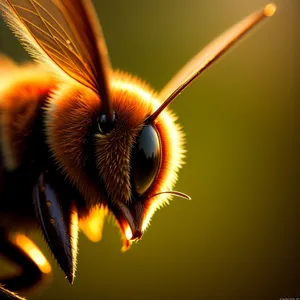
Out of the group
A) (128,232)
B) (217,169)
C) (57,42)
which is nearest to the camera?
(57,42)

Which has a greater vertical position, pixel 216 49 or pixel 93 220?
pixel 216 49

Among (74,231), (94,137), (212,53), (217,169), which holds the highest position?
(217,169)

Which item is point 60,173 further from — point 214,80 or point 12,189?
point 214,80

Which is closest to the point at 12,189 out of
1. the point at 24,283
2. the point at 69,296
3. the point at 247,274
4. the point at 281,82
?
the point at 24,283

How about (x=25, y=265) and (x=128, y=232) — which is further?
(x=25, y=265)

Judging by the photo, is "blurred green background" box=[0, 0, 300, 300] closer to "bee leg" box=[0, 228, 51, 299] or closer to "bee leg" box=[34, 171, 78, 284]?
"bee leg" box=[0, 228, 51, 299]

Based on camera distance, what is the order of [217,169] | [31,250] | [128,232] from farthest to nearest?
[217,169]
[31,250]
[128,232]

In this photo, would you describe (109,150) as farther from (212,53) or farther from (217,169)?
(217,169)

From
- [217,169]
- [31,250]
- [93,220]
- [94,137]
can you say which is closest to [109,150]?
[94,137]
